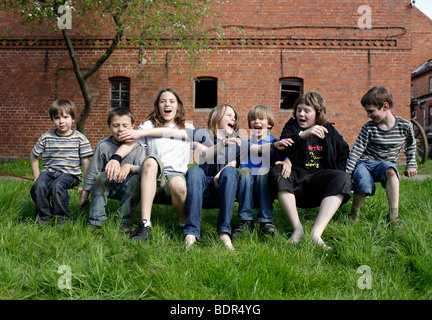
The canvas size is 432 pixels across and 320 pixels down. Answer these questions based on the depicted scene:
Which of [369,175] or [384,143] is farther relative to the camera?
[384,143]

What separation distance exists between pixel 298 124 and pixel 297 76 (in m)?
7.63

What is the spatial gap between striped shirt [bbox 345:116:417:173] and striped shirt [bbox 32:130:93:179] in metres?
2.65

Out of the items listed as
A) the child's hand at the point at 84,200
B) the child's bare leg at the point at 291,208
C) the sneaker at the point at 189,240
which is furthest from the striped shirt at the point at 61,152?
the child's bare leg at the point at 291,208

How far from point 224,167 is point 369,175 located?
131 centimetres

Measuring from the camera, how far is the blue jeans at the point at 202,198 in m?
2.58

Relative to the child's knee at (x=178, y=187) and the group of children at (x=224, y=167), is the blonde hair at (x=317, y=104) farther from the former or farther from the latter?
the child's knee at (x=178, y=187)

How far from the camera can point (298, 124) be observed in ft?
10.3

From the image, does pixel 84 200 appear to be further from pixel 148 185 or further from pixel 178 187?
pixel 178 187


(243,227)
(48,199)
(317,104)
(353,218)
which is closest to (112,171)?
(48,199)

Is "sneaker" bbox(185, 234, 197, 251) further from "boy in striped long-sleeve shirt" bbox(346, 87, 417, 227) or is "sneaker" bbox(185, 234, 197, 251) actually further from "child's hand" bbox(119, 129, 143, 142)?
"boy in striped long-sleeve shirt" bbox(346, 87, 417, 227)

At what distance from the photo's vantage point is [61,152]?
3211 mm

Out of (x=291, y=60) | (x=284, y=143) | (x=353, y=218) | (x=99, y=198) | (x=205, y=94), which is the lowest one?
(x=353, y=218)

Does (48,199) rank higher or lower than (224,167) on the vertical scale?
lower

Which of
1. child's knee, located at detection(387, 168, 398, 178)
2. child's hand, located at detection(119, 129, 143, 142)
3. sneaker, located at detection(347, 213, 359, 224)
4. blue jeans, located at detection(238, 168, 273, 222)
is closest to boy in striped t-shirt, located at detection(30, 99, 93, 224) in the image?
child's hand, located at detection(119, 129, 143, 142)
